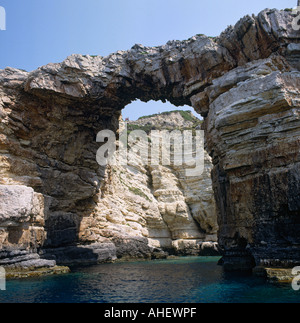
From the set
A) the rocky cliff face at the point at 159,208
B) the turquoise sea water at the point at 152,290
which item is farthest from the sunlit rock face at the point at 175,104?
the turquoise sea water at the point at 152,290

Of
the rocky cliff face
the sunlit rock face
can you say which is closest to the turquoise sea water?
the sunlit rock face

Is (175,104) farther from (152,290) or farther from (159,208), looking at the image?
(159,208)

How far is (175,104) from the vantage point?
25391 mm

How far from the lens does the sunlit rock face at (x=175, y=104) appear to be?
15008 mm

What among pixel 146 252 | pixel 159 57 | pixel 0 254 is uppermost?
pixel 159 57

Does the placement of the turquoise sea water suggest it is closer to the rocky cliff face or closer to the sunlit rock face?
the sunlit rock face

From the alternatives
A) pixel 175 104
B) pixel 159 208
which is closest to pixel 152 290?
pixel 175 104

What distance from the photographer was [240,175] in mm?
16438

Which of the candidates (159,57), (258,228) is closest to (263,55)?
(159,57)

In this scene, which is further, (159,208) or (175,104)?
(159,208)

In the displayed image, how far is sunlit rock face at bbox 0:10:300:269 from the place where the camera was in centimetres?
1501
